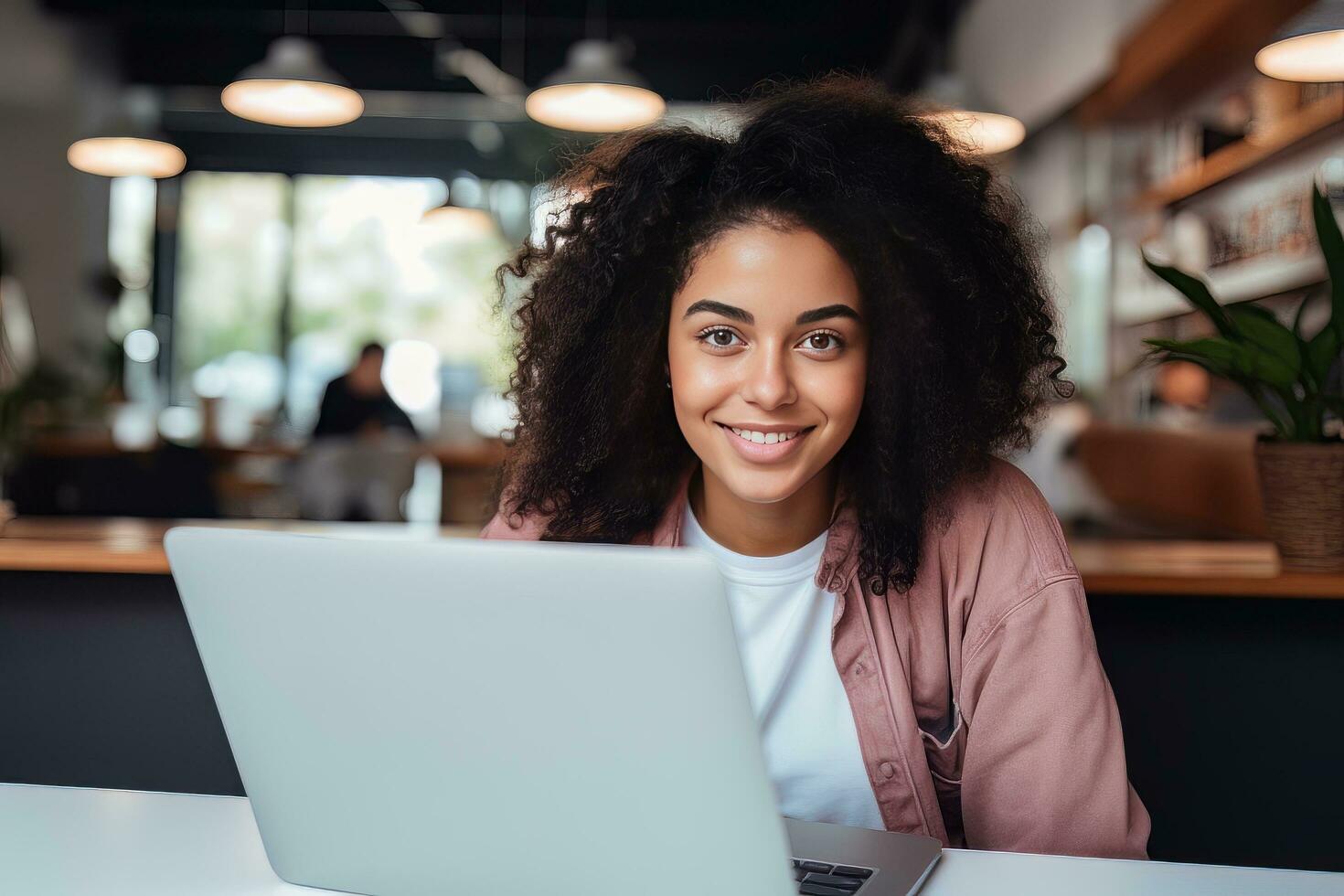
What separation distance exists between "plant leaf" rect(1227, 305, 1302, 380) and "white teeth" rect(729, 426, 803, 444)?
41.7 inches

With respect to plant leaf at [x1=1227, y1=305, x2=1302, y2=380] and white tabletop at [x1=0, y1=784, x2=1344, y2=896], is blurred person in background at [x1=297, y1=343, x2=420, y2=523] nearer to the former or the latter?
plant leaf at [x1=1227, y1=305, x2=1302, y2=380]

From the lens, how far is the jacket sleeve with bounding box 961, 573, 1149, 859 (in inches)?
51.1

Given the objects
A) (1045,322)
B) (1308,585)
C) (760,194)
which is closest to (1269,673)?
(1308,585)

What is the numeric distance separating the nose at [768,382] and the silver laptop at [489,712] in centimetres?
58

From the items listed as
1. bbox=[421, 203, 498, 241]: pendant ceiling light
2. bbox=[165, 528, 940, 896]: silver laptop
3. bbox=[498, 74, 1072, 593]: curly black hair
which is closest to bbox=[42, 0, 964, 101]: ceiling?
bbox=[421, 203, 498, 241]: pendant ceiling light

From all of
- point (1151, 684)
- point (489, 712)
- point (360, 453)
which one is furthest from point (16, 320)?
point (489, 712)

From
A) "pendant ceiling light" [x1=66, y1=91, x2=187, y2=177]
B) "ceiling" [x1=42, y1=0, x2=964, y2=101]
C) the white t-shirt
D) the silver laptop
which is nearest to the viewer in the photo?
the silver laptop

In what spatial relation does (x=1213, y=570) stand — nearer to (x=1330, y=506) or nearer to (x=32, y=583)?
(x=1330, y=506)

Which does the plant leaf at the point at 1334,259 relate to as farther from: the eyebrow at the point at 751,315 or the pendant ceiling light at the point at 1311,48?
the pendant ceiling light at the point at 1311,48

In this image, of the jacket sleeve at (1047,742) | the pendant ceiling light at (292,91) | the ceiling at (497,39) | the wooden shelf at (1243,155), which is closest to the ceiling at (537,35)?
the ceiling at (497,39)

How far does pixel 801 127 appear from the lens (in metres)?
1.45

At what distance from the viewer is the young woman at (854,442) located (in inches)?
53.3

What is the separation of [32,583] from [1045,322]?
190 centimetres

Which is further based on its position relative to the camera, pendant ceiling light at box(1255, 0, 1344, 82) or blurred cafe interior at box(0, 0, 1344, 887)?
pendant ceiling light at box(1255, 0, 1344, 82)
